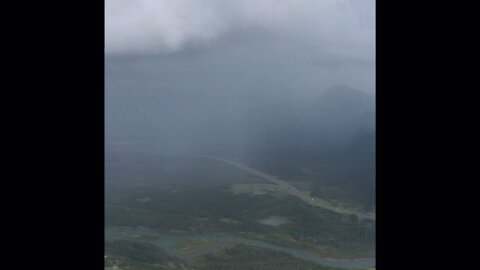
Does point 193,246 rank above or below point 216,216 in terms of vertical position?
below

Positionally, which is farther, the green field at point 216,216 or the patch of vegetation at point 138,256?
the green field at point 216,216

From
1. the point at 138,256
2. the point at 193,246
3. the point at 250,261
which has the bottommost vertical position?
the point at 250,261

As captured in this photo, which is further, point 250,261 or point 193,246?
point 193,246

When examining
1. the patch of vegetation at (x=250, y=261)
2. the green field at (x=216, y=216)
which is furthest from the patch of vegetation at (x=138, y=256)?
the patch of vegetation at (x=250, y=261)

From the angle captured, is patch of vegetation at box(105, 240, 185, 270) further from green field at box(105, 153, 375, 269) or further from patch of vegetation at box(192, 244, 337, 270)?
patch of vegetation at box(192, 244, 337, 270)

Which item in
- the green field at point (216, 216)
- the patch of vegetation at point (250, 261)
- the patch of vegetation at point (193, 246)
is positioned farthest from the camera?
the patch of vegetation at point (193, 246)

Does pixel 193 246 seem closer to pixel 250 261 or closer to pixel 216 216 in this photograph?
pixel 216 216

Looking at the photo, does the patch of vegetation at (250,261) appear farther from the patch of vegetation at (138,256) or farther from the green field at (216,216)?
the patch of vegetation at (138,256)

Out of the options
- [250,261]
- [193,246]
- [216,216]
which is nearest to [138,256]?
[193,246]

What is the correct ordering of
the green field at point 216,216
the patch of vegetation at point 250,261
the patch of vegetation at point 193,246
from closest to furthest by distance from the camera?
the patch of vegetation at point 250,261, the green field at point 216,216, the patch of vegetation at point 193,246

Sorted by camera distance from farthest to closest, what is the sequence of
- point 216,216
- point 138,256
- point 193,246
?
point 216,216, point 193,246, point 138,256
